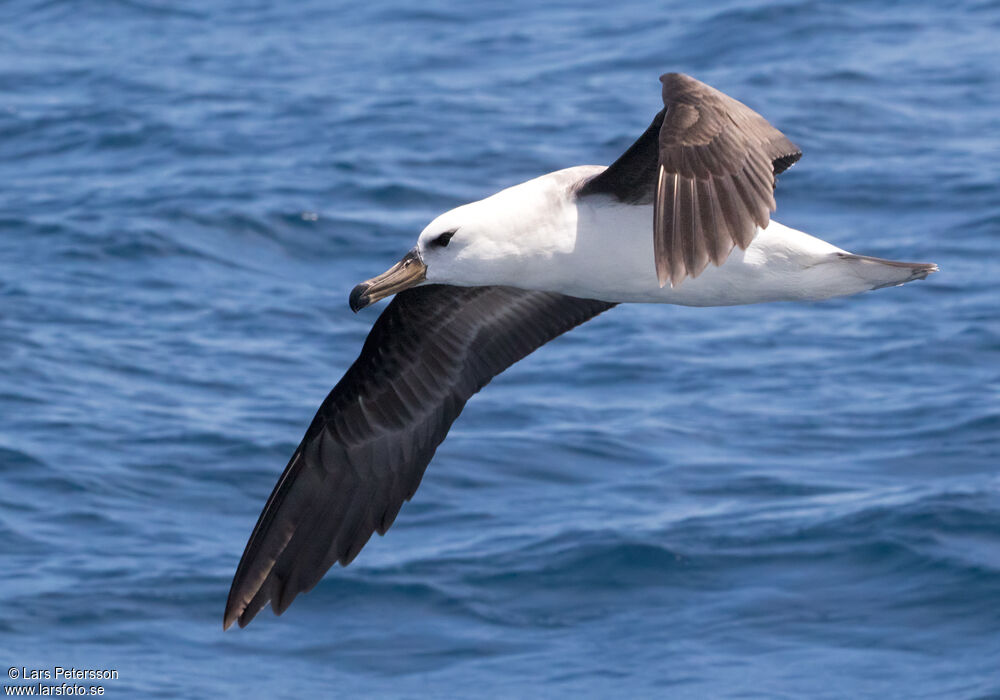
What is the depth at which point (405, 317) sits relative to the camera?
28.1ft

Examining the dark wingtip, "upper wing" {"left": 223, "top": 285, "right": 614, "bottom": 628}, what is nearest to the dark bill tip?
the dark wingtip

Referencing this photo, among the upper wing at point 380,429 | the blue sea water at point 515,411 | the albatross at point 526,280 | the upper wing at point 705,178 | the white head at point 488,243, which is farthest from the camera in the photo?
the blue sea water at point 515,411

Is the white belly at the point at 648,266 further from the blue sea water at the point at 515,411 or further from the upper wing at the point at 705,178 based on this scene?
the blue sea water at the point at 515,411

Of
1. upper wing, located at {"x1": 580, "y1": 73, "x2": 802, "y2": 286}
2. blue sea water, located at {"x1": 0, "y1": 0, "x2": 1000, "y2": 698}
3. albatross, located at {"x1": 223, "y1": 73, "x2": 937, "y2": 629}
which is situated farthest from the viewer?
blue sea water, located at {"x1": 0, "y1": 0, "x2": 1000, "y2": 698}

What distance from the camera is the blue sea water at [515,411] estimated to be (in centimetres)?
1104

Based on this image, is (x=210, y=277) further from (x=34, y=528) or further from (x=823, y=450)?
(x=823, y=450)

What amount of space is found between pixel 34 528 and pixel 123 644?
4.18ft

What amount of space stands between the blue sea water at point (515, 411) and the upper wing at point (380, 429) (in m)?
2.38

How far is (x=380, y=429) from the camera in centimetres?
880

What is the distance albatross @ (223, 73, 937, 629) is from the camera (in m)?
6.21

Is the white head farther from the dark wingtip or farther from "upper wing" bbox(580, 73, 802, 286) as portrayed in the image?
"upper wing" bbox(580, 73, 802, 286)

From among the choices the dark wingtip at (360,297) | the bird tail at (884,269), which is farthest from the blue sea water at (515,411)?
the dark wingtip at (360,297)

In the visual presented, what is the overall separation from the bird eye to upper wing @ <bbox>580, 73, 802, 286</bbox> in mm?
986

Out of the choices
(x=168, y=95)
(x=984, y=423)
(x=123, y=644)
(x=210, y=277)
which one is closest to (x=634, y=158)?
(x=123, y=644)
